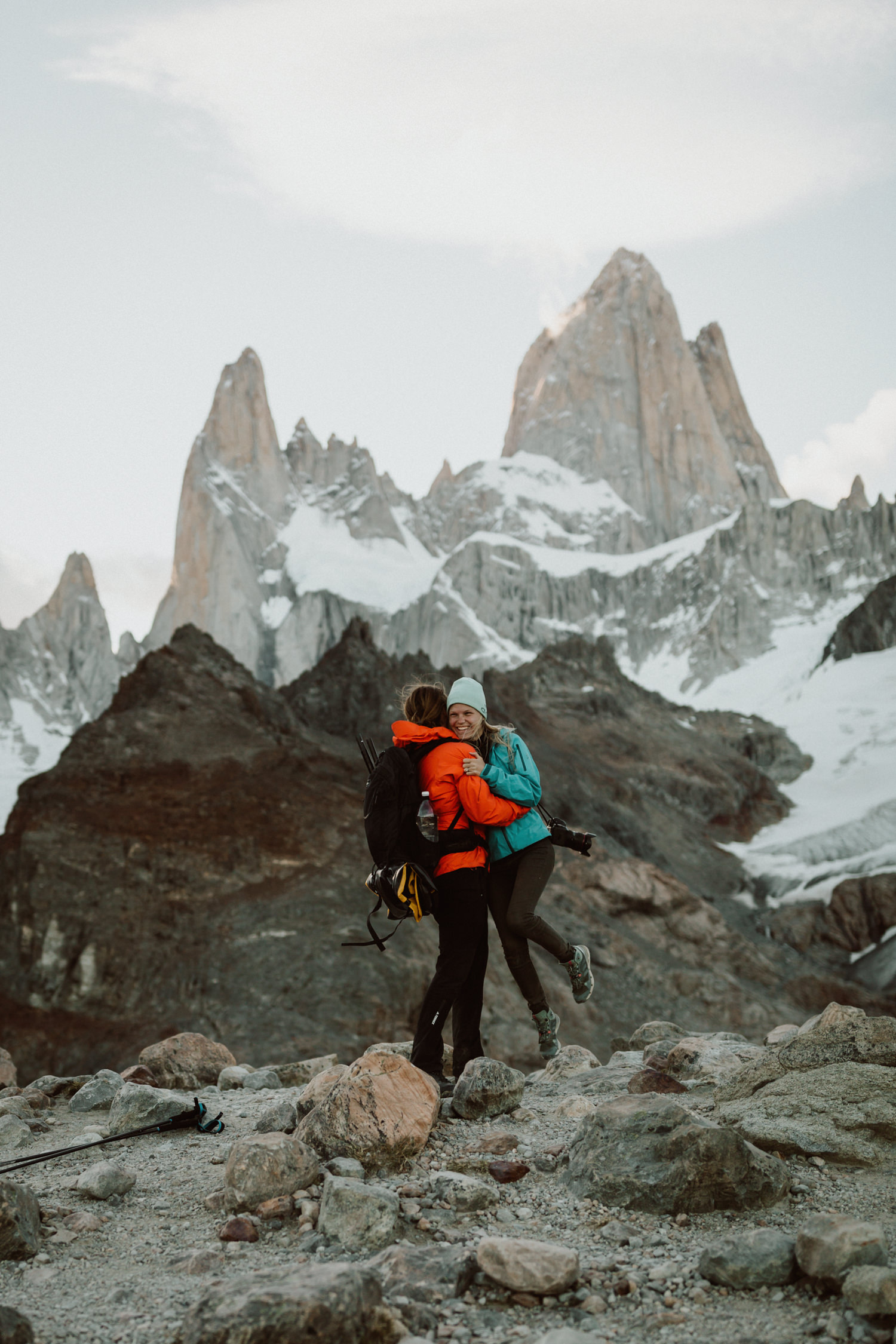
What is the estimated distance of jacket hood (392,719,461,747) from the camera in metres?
5.83

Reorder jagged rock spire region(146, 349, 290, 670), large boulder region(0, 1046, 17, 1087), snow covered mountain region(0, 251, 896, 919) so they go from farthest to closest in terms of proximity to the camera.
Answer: jagged rock spire region(146, 349, 290, 670)
snow covered mountain region(0, 251, 896, 919)
large boulder region(0, 1046, 17, 1087)

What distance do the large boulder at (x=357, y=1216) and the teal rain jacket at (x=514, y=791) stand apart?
7.61 feet

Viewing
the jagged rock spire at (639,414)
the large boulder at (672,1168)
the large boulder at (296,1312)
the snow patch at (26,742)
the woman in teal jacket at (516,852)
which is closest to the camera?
the large boulder at (296,1312)

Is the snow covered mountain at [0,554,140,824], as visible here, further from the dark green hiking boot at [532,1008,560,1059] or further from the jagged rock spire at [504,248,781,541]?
the dark green hiking boot at [532,1008,560,1059]

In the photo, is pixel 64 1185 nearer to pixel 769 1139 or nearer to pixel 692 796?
pixel 769 1139

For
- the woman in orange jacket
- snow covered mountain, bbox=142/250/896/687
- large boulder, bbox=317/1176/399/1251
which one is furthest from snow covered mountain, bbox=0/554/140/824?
large boulder, bbox=317/1176/399/1251

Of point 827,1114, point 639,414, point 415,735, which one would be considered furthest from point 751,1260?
point 639,414

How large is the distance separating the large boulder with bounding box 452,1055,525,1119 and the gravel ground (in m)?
0.10

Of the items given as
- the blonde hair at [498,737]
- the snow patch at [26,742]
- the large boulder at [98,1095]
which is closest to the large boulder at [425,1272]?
the blonde hair at [498,737]

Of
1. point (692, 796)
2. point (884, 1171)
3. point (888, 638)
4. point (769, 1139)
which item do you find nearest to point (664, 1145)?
point (769, 1139)

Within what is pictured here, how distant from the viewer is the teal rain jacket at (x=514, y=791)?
587 cm

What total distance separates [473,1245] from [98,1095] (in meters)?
4.44

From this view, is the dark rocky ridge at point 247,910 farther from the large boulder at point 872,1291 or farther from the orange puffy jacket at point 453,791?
the large boulder at point 872,1291

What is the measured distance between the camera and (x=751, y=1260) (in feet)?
11.0
